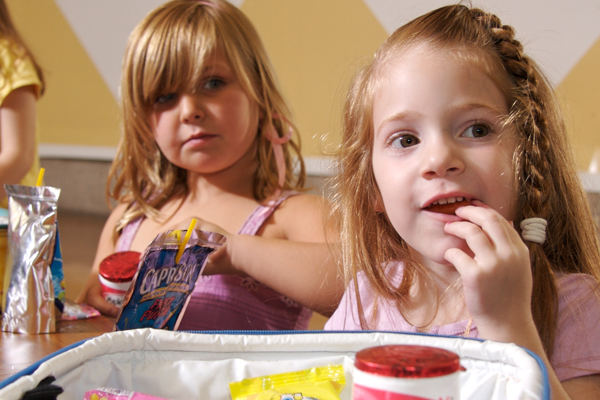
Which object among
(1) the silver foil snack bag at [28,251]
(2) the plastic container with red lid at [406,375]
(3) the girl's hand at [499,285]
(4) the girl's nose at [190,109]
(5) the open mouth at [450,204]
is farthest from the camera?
(4) the girl's nose at [190,109]

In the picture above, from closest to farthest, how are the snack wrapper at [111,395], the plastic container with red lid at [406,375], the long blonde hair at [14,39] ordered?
the plastic container with red lid at [406,375], the snack wrapper at [111,395], the long blonde hair at [14,39]

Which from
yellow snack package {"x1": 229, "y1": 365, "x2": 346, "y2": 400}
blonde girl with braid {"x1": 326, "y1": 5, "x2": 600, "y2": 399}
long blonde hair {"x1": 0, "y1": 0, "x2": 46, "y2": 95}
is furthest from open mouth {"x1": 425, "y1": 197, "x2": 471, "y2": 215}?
long blonde hair {"x1": 0, "y1": 0, "x2": 46, "y2": 95}

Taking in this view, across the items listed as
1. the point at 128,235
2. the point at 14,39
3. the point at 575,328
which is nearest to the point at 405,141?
the point at 575,328

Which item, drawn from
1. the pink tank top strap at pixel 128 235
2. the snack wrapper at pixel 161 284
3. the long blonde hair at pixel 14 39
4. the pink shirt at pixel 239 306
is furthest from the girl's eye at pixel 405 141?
the long blonde hair at pixel 14 39

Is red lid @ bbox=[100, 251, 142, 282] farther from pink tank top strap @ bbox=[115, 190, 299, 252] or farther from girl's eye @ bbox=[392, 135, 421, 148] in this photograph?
girl's eye @ bbox=[392, 135, 421, 148]

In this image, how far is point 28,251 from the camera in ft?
2.41

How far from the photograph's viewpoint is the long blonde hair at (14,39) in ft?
4.92

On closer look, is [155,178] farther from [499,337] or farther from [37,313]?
[499,337]

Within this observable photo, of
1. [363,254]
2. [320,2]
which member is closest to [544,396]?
[363,254]

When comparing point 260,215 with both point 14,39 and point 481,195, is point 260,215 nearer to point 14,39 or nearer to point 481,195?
point 481,195

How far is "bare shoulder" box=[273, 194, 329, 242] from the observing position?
1.08 m

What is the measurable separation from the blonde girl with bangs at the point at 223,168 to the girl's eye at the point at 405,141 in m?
0.34

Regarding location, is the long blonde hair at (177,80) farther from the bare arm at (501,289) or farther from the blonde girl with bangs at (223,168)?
the bare arm at (501,289)

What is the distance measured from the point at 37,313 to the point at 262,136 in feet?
1.97
